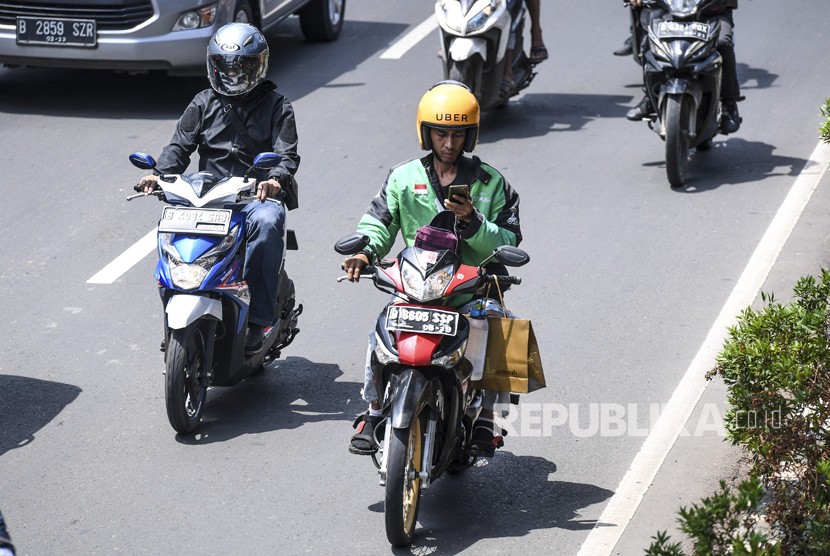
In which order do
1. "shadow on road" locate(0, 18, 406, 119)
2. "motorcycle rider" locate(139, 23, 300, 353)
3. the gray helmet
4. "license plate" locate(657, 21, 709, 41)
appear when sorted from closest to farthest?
"motorcycle rider" locate(139, 23, 300, 353), the gray helmet, "license plate" locate(657, 21, 709, 41), "shadow on road" locate(0, 18, 406, 119)

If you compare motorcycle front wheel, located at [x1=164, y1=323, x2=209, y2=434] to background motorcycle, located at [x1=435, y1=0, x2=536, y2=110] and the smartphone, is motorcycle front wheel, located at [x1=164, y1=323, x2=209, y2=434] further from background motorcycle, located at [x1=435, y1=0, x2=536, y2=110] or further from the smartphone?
background motorcycle, located at [x1=435, y1=0, x2=536, y2=110]

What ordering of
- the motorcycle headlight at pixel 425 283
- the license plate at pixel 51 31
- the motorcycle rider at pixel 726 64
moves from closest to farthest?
the motorcycle headlight at pixel 425 283
the motorcycle rider at pixel 726 64
the license plate at pixel 51 31

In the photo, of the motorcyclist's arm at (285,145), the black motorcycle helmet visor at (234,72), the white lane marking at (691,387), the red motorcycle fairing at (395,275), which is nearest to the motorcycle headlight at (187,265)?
the motorcyclist's arm at (285,145)

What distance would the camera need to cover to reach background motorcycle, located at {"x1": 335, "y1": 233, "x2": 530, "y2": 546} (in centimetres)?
566

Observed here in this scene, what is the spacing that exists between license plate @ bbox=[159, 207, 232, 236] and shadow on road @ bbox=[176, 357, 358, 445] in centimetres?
102

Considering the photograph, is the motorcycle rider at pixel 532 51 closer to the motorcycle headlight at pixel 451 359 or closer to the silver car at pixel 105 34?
the silver car at pixel 105 34

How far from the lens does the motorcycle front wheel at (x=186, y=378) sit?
268 inches

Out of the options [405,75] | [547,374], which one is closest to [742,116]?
[405,75]

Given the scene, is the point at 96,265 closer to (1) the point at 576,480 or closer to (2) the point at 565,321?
(2) the point at 565,321

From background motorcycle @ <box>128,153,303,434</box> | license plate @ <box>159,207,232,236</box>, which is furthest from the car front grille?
license plate @ <box>159,207,232,236</box>

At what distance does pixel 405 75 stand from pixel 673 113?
12.4ft

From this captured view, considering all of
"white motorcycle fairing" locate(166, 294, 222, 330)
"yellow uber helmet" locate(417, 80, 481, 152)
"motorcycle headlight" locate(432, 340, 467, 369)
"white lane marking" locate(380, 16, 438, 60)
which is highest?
"yellow uber helmet" locate(417, 80, 481, 152)

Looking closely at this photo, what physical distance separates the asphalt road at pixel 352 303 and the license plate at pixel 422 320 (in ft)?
3.05

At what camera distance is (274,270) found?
24.2ft
